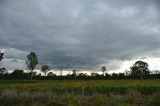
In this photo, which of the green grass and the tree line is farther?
the tree line

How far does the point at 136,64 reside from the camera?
149125 mm

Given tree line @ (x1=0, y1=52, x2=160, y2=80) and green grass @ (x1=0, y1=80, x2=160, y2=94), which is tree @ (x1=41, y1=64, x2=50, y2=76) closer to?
tree line @ (x1=0, y1=52, x2=160, y2=80)

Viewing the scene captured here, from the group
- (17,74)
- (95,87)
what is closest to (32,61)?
(17,74)

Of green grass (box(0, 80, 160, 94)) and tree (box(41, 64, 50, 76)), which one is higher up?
tree (box(41, 64, 50, 76))

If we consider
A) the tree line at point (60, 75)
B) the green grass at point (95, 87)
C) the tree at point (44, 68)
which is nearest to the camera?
the green grass at point (95, 87)

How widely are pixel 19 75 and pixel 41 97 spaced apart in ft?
387

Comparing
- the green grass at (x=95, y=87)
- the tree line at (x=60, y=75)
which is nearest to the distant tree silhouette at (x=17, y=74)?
the tree line at (x=60, y=75)

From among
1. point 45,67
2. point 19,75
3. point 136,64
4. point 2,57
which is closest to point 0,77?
point 19,75

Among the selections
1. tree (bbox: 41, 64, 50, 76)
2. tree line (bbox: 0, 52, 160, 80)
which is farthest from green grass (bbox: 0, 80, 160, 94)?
tree (bbox: 41, 64, 50, 76)

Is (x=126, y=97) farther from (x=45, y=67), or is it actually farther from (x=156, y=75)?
(x=45, y=67)

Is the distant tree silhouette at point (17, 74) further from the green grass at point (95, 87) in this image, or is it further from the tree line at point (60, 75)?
the green grass at point (95, 87)

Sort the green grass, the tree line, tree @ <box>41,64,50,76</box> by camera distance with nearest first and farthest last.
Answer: the green grass → the tree line → tree @ <box>41,64,50,76</box>

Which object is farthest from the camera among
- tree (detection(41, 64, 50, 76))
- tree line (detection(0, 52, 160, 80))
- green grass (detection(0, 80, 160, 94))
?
tree (detection(41, 64, 50, 76))

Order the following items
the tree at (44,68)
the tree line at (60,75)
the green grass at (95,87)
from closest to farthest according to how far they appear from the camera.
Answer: the green grass at (95,87) → the tree line at (60,75) → the tree at (44,68)
